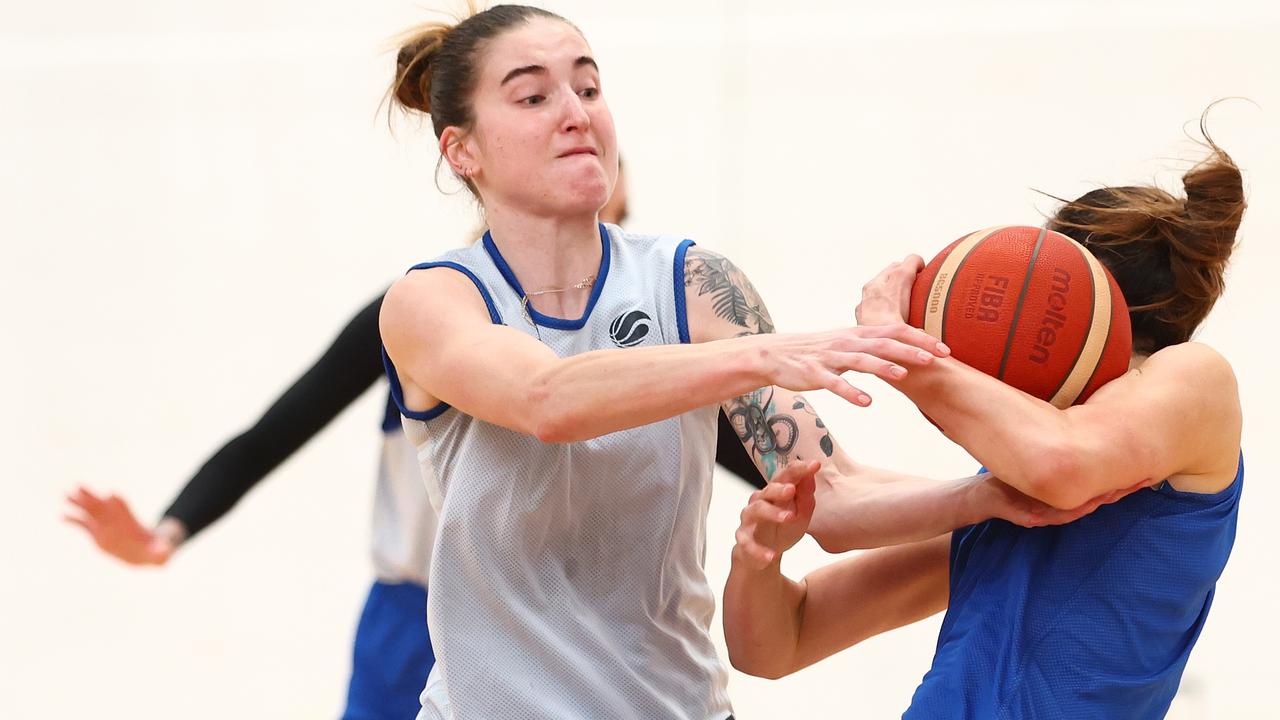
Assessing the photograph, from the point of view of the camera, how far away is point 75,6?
14.0 meters

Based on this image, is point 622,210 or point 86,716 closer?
point 622,210

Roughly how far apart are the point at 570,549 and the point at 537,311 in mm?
383

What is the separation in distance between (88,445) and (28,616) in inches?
82.5

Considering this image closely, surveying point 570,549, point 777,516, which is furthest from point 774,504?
point 570,549

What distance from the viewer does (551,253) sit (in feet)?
7.97

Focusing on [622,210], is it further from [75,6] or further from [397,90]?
[75,6]

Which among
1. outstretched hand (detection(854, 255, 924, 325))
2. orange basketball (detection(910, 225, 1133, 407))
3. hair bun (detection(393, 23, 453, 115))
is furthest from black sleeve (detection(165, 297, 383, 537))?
orange basketball (detection(910, 225, 1133, 407))

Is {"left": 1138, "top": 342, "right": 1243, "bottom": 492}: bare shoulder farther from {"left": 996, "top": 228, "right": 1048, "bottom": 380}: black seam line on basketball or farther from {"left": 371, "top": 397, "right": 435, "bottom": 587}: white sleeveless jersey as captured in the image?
{"left": 371, "top": 397, "right": 435, "bottom": 587}: white sleeveless jersey

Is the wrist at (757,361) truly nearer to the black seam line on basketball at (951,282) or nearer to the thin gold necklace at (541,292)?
the black seam line on basketball at (951,282)

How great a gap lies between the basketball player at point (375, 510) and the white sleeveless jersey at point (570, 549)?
0.57m

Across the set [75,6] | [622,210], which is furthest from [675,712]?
[75,6]

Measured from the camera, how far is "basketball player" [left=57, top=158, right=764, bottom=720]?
2.98 metres

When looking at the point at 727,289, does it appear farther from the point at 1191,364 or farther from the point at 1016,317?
the point at 1191,364

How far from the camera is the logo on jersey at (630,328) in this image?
237cm
